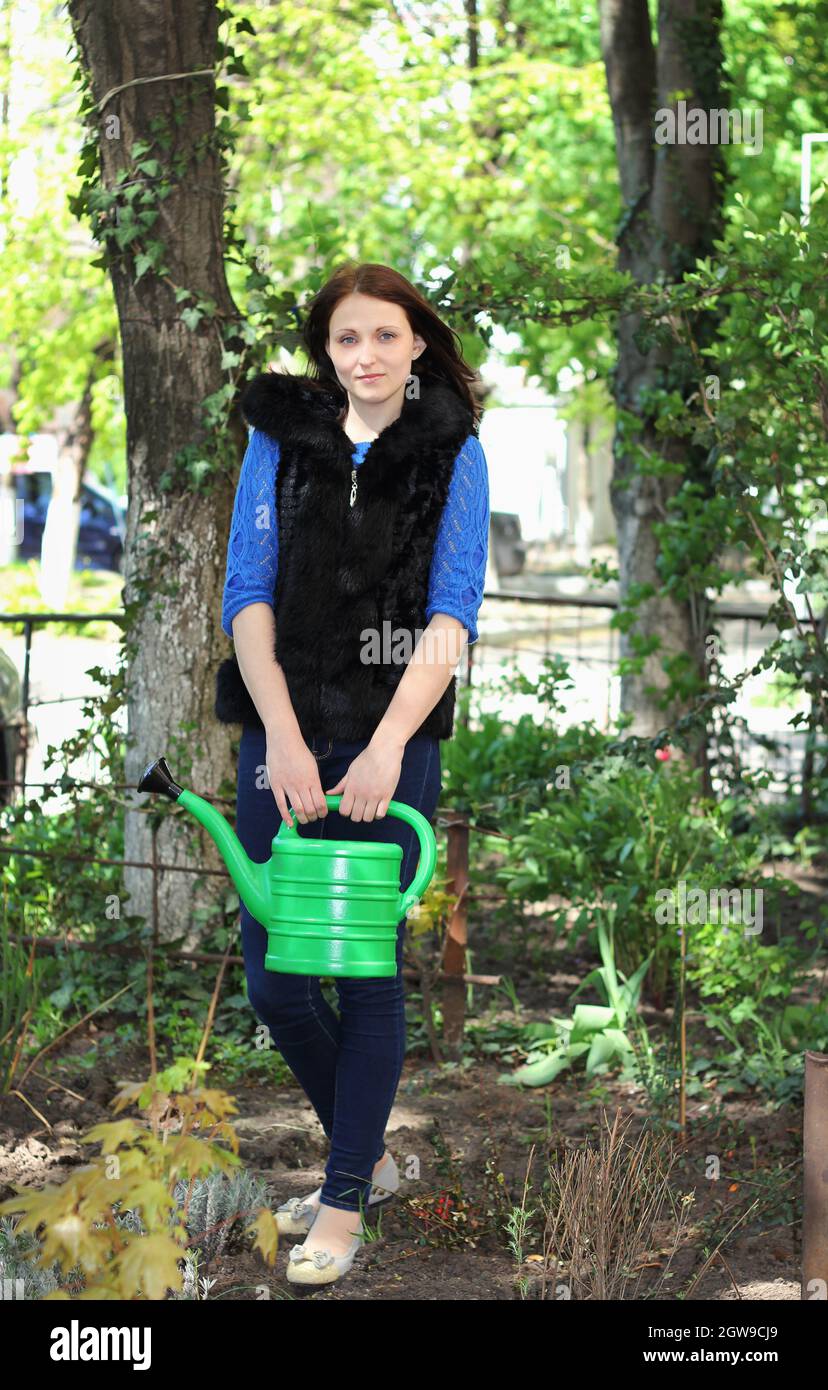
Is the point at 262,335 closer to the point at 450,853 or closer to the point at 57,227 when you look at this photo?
the point at 450,853

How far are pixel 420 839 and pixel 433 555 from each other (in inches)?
21.2

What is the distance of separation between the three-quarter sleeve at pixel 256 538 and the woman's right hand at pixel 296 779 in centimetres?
29

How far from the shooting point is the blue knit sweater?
271 centimetres

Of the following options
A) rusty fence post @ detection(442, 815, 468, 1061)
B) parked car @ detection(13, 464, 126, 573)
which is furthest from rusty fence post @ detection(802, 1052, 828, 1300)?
parked car @ detection(13, 464, 126, 573)

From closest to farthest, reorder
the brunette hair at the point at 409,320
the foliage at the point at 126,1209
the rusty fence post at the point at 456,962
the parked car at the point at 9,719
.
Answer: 1. the foliage at the point at 126,1209
2. the brunette hair at the point at 409,320
3. the rusty fence post at the point at 456,962
4. the parked car at the point at 9,719

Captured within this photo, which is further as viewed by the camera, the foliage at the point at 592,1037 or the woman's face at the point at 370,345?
the foliage at the point at 592,1037

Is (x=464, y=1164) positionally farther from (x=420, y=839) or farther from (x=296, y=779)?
(x=296, y=779)

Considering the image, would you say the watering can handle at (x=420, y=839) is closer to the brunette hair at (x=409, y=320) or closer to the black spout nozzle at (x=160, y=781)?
the black spout nozzle at (x=160, y=781)

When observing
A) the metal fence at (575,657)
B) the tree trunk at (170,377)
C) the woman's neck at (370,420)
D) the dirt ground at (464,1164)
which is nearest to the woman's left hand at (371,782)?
the woman's neck at (370,420)

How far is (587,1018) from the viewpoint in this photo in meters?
3.89

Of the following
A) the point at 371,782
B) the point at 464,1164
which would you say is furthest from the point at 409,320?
the point at 464,1164

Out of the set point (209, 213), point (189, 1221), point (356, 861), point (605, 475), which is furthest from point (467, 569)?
point (605, 475)

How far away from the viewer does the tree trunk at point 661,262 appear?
581 cm

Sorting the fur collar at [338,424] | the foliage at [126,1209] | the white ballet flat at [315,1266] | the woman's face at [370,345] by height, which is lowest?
the white ballet flat at [315,1266]
